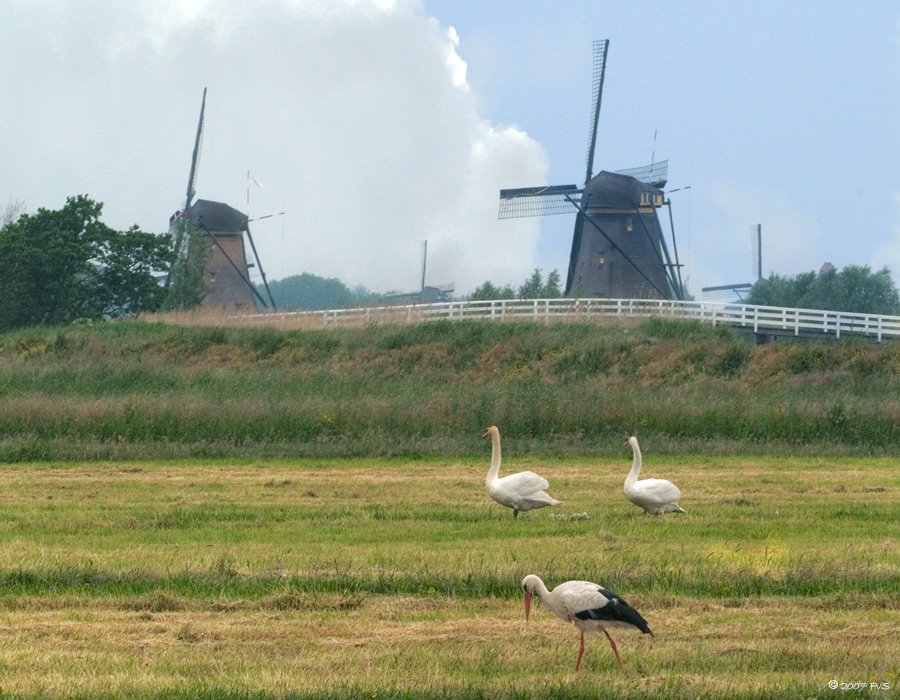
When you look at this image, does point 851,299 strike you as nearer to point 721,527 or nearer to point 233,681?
point 721,527

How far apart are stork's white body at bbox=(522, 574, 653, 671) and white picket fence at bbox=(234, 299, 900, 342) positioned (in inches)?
1641

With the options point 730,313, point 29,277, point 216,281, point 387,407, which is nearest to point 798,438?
point 387,407

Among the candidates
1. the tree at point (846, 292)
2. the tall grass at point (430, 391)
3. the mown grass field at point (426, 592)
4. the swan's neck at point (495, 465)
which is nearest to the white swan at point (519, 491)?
the swan's neck at point (495, 465)

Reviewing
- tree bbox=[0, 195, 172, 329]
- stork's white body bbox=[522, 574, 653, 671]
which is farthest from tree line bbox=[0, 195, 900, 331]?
stork's white body bbox=[522, 574, 653, 671]

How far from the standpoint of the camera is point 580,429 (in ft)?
95.9

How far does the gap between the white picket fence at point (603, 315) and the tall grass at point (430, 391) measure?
1912 mm

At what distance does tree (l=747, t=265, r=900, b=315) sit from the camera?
76.9 meters

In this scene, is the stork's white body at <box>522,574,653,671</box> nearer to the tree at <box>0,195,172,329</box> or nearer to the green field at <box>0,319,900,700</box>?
the green field at <box>0,319,900,700</box>

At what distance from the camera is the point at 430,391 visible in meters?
34.7

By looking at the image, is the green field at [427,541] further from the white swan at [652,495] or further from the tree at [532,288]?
the tree at [532,288]

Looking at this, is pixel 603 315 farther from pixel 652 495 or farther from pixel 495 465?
pixel 652 495

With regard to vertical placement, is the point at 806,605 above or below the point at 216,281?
below

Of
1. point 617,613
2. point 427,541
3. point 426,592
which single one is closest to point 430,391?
point 427,541

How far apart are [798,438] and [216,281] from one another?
50.3m
